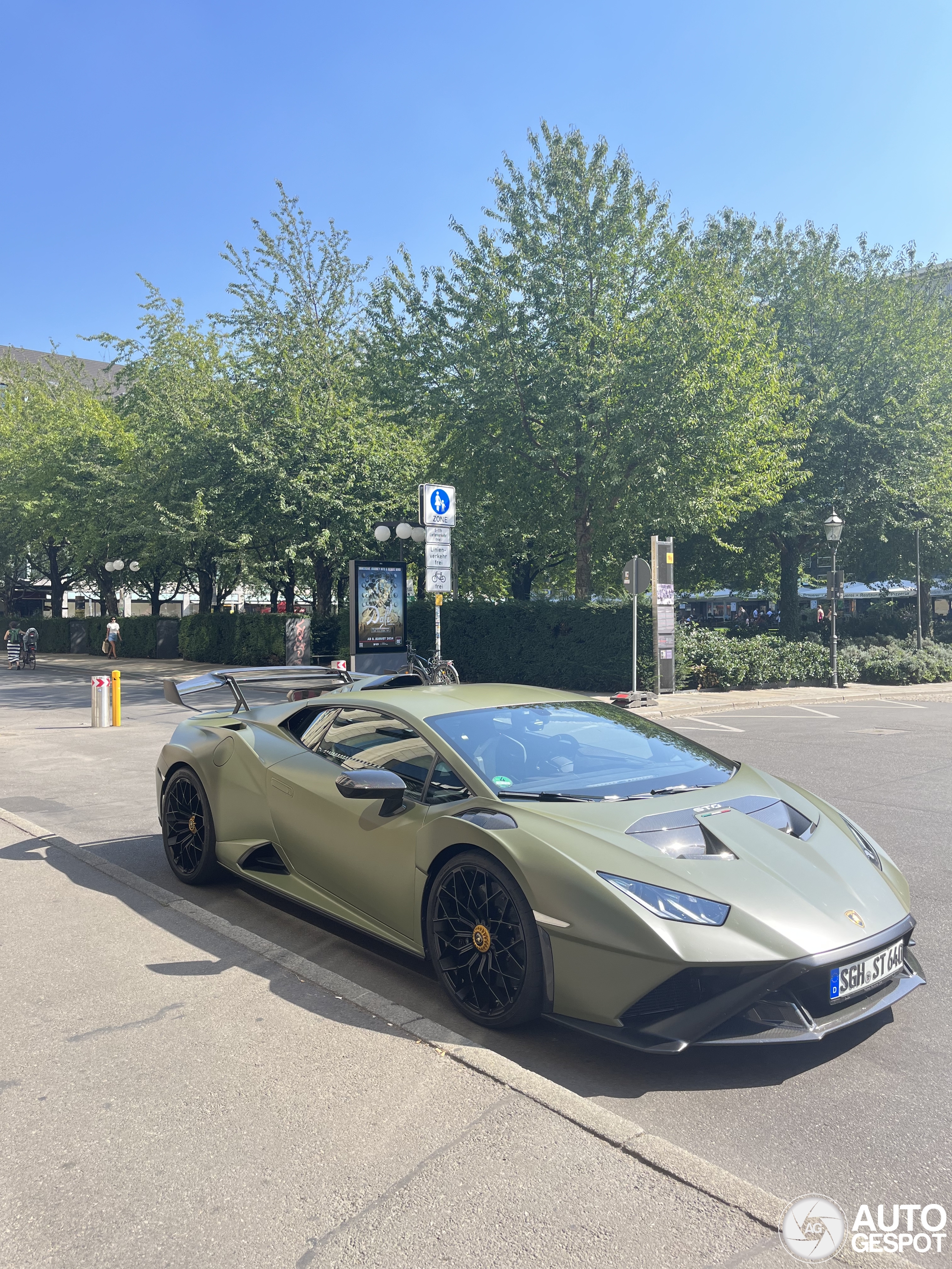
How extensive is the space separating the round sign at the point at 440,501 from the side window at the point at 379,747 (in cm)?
1099

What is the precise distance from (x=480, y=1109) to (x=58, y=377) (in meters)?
49.5

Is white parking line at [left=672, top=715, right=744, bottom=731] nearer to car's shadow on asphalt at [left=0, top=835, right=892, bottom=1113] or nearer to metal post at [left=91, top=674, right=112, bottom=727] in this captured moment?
metal post at [left=91, top=674, right=112, bottom=727]

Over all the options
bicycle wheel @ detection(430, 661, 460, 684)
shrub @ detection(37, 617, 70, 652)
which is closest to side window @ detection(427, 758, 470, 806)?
bicycle wheel @ detection(430, 661, 460, 684)

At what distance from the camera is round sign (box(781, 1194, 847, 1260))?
2359 millimetres

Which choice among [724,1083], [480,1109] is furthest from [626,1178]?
[724,1083]

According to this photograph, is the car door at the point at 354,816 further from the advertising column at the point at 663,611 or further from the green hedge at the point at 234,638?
the green hedge at the point at 234,638

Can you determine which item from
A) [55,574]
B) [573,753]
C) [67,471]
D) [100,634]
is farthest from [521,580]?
[573,753]

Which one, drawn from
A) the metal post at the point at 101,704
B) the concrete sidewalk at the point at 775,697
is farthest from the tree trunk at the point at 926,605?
the metal post at the point at 101,704

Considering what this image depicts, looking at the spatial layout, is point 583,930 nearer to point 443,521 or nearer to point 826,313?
point 443,521

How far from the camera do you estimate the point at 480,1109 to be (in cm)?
304

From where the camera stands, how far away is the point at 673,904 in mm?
3270

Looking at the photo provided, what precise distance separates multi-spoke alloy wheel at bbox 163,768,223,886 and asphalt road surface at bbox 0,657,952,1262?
125 mm

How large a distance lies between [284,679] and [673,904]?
145 inches

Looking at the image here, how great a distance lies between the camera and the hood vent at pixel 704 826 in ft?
11.7
